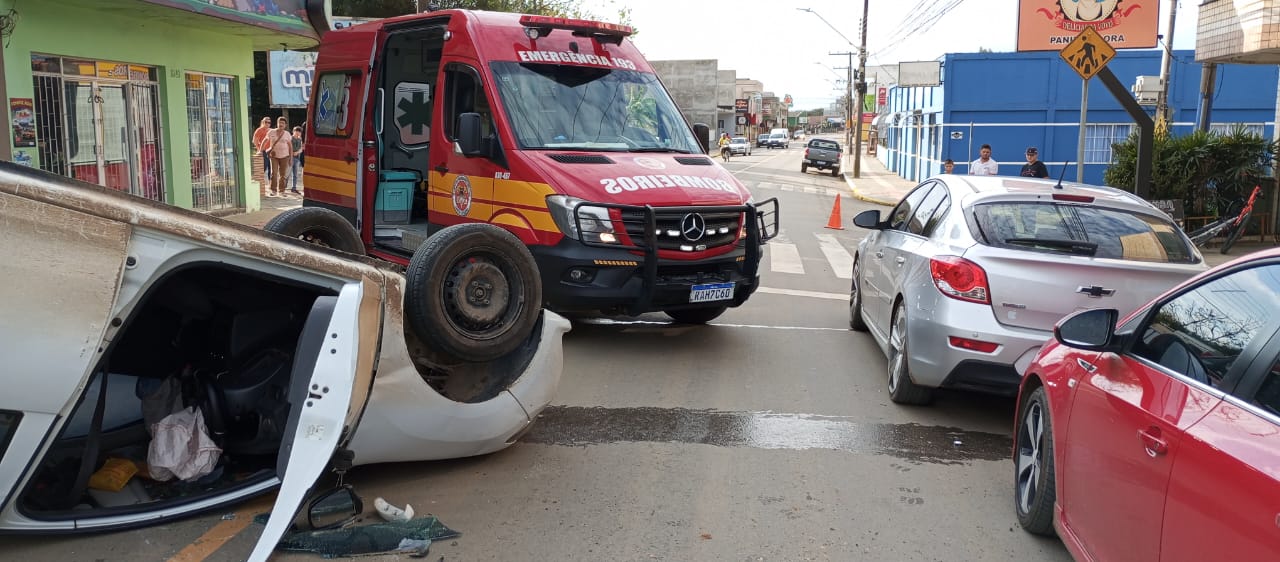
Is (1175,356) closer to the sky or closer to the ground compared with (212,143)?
closer to the ground

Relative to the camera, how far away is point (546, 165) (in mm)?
8297

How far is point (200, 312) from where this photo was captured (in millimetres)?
5148

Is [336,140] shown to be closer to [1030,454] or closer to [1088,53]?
[1030,454]

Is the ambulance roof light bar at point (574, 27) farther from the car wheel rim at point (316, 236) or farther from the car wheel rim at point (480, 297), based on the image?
the car wheel rim at point (480, 297)

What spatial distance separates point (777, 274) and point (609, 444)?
823 cm

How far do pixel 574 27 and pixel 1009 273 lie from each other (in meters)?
4.76

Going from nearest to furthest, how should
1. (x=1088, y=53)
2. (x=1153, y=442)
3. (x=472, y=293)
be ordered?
(x=1153, y=442)
(x=472, y=293)
(x=1088, y=53)

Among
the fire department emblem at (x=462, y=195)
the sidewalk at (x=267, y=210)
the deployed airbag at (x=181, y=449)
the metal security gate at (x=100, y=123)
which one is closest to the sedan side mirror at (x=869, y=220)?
the fire department emblem at (x=462, y=195)

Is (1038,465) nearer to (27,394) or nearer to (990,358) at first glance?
(990,358)

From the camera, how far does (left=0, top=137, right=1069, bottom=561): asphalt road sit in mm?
4582

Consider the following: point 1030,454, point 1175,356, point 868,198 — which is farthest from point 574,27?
point 868,198

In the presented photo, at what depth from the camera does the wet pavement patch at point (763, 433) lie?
20.2 ft

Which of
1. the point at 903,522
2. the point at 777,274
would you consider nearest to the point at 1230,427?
the point at 903,522

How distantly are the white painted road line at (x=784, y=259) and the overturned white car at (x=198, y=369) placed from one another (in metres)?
8.97
